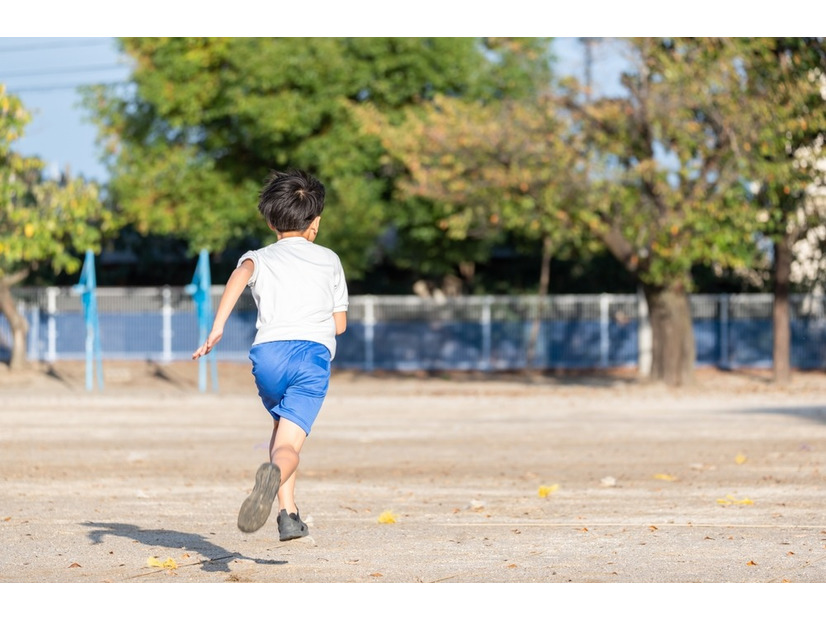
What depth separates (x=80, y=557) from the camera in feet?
22.7

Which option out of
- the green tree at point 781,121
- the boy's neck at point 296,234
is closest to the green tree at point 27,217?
Result: the green tree at point 781,121

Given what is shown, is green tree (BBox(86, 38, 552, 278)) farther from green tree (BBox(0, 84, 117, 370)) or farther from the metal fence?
green tree (BBox(0, 84, 117, 370))

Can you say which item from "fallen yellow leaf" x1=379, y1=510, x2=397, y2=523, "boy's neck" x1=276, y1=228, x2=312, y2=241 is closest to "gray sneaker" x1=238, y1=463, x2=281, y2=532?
"boy's neck" x1=276, y1=228, x2=312, y2=241

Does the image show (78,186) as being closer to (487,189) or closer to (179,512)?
(487,189)

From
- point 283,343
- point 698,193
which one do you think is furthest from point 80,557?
point 698,193

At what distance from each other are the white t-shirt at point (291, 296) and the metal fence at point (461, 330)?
28.3 meters

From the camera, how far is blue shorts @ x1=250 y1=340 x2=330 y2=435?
631 cm

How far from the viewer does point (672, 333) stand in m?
25.6

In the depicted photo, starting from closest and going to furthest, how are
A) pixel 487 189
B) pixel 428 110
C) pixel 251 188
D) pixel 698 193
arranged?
pixel 698 193
pixel 487 189
pixel 428 110
pixel 251 188

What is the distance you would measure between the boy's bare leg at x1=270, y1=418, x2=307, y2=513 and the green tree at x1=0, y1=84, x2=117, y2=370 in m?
20.6

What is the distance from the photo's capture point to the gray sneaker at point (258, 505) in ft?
18.7

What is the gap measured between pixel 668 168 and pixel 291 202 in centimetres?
1791

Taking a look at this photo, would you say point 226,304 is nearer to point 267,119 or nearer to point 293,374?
point 293,374

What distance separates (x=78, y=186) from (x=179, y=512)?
2164cm
